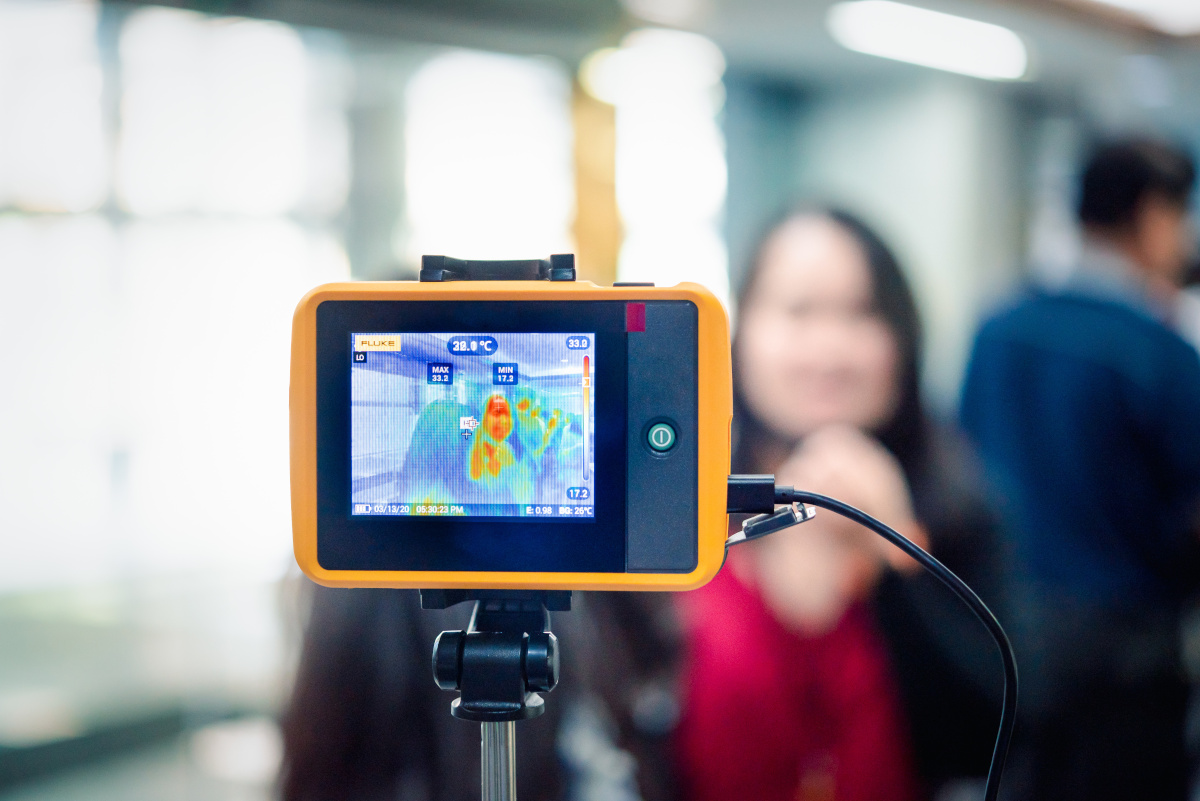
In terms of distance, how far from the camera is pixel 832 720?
1.05 meters

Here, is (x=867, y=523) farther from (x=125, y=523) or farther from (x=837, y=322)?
(x=125, y=523)

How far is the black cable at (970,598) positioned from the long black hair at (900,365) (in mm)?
562

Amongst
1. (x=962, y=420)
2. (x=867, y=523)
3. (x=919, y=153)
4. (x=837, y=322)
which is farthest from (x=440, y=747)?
(x=919, y=153)

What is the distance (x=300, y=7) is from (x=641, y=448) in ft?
10.2

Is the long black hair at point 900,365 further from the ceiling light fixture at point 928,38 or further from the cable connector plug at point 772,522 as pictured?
the ceiling light fixture at point 928,38

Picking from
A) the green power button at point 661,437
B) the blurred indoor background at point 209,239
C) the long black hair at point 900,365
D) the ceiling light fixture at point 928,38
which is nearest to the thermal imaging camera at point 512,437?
the green power button at point 661,437

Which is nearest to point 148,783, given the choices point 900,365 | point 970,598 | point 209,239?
point 209,239

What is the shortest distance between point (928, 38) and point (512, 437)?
14.2 feet

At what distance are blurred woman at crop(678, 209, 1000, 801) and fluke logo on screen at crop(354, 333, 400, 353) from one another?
595 millimetres

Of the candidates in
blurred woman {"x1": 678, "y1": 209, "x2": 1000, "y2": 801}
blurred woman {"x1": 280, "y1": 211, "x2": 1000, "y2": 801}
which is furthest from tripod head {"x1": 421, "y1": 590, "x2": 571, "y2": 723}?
blurred woman {"x1": 678, "y1": 209, "x2": 1000, "y2": 801}

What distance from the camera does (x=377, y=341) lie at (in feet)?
1.74

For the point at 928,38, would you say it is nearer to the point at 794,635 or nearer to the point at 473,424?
the point at 794,635

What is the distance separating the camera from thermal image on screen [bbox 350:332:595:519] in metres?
0.52

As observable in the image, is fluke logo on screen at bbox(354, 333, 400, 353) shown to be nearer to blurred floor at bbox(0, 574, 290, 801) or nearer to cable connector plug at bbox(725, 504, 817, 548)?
cable connector plug at bbox(725, 504, 817, 548)
